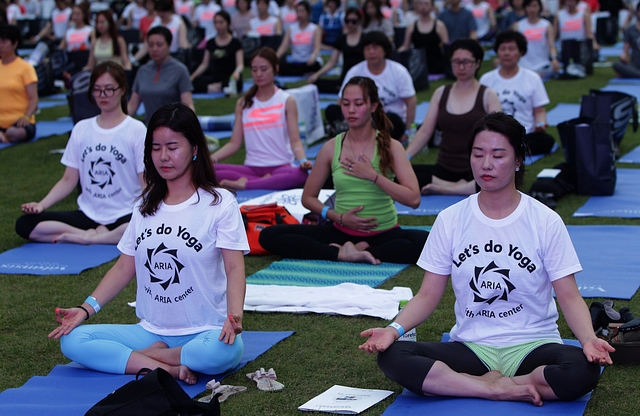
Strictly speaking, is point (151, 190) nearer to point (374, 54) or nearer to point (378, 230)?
point (378, 230)

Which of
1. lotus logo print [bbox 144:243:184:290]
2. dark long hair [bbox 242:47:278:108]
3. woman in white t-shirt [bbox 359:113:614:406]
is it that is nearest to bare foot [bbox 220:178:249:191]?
dark long hair [bbox 242:47:278:108]

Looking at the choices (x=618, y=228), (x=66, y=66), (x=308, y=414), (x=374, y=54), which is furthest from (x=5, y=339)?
(x=66, y=66)

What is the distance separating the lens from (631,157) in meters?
9.32

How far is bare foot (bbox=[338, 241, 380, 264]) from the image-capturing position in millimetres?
6082

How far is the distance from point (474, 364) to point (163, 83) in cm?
572

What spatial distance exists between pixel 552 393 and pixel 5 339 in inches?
109

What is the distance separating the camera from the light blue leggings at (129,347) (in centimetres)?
403

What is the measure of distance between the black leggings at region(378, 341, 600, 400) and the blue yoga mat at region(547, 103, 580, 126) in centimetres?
794

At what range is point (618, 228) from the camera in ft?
22.1

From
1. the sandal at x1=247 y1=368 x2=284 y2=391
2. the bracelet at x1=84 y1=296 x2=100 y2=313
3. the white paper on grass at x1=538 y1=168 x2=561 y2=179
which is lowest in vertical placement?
the sandal at x1=247 y1=368 x2=284 y2=391

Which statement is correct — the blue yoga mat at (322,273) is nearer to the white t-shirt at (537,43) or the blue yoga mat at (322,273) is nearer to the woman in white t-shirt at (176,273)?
the woman in white t-shirt at (176,273)

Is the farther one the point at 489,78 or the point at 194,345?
the point at 489,78

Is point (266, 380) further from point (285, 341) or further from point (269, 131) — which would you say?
point (269, 131)

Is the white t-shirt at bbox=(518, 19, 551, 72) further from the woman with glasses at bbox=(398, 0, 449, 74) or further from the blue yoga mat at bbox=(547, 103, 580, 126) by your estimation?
the blue yoga mat at bbox=(547, 103, 580, 126)
